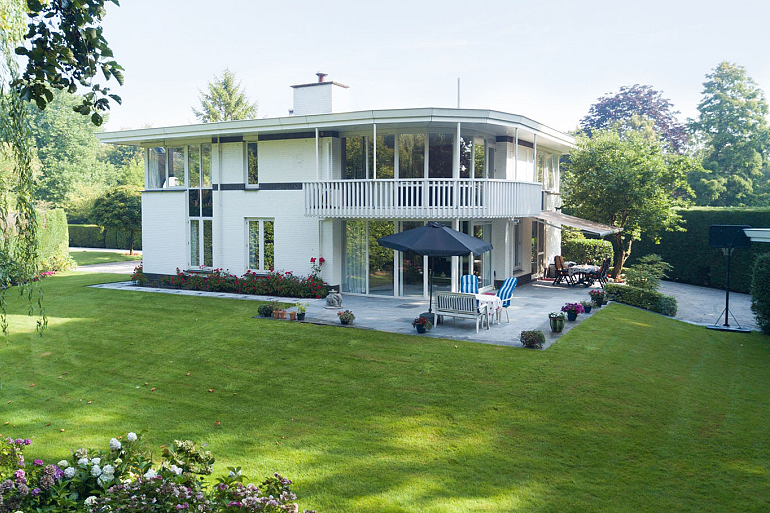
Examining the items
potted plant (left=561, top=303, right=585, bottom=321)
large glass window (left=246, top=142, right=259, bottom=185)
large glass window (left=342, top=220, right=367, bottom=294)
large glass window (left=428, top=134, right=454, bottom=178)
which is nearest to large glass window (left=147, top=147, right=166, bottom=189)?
large glass window (left=246, top=142, right=259, bottom=185)

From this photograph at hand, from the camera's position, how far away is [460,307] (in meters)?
14.0

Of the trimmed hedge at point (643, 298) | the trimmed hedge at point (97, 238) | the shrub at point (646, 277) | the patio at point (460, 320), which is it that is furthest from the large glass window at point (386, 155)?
the trimmed hedge at point (97, 238)

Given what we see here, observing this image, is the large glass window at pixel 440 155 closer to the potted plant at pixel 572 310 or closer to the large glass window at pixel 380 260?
the large glass window at pixel 380 260

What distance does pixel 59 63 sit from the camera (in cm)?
532

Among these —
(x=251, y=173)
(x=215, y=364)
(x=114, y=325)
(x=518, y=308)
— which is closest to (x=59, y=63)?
(x=215, y=364)

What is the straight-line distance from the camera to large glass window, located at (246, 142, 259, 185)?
20.5 m

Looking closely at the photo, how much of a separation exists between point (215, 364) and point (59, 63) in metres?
7.78

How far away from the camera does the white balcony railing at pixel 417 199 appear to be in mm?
16828

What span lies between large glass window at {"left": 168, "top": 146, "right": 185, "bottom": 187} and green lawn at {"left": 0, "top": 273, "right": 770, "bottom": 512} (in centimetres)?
828

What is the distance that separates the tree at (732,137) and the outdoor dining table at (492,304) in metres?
29.1

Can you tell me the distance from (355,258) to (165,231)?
801 cm

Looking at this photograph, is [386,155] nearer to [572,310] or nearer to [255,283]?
[255,283]

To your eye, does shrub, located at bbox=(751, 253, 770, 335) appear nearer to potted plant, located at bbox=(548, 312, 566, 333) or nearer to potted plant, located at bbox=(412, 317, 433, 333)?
potted plant, located at bbox=(548, 312, 566, 333)

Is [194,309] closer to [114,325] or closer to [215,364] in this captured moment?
[114,325]
